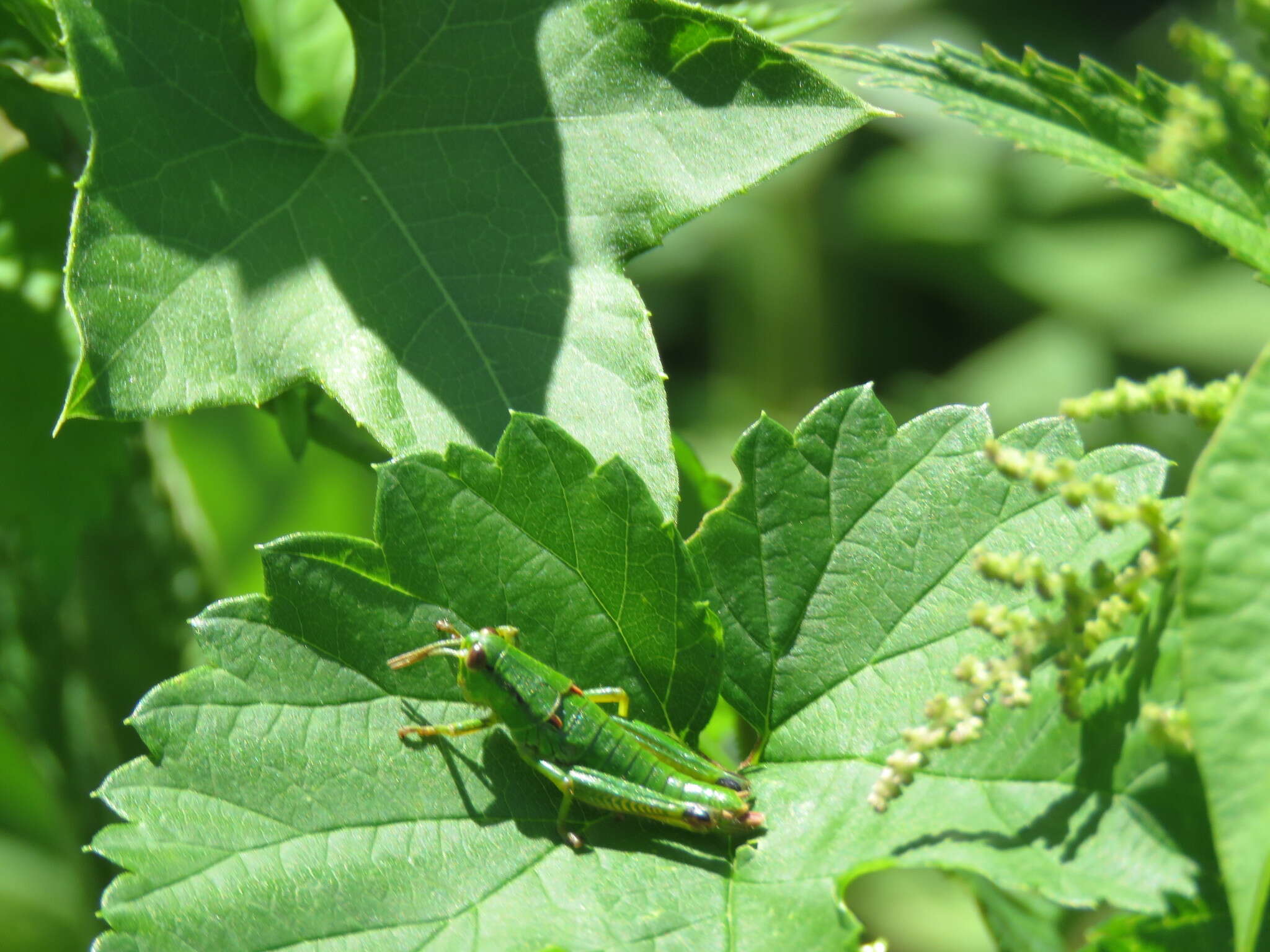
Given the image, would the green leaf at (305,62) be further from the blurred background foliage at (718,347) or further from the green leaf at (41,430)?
the green leaf at (41,430)

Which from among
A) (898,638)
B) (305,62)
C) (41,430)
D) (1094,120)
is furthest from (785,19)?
(41,430)

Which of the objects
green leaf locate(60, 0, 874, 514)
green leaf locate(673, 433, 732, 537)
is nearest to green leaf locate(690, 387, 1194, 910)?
green leaf locate(60, 0, 874, 514)

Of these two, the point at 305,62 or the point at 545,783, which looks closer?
the point at 545,783

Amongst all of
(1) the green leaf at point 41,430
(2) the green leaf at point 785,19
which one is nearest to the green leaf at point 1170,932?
(2) the green leaf at point 785,19

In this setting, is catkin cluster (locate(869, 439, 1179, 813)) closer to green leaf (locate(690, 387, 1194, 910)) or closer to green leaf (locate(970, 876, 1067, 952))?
green leaf (locate(690, 387, 1194, 910))

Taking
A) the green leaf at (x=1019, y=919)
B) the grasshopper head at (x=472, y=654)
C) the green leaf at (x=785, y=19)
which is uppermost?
the green leaf at (x=785, y=19)

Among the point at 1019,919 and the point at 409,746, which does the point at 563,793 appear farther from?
the point at 1019,919
